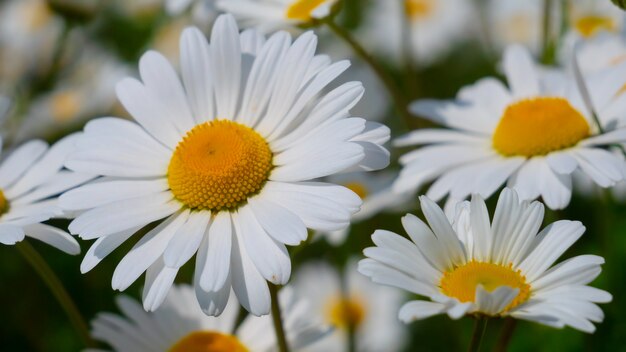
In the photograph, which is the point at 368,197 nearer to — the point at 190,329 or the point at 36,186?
the point at 190,329

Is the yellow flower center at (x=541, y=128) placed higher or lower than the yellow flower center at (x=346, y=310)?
higher

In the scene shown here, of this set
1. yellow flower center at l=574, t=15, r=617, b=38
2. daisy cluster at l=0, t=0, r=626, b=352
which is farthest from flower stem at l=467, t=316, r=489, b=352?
yellow flower center at l=574, t=15, r=617, b=38

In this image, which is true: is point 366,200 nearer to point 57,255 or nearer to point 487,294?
point 487,294

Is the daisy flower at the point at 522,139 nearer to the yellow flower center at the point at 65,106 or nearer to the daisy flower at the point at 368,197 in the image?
the daisy flower at the point at 368,197

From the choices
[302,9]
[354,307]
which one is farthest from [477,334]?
[354,307]

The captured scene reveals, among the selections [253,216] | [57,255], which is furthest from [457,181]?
[57,255]

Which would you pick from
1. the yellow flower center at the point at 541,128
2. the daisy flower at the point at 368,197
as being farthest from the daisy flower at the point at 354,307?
the yellow flower center at the point at 541,128
